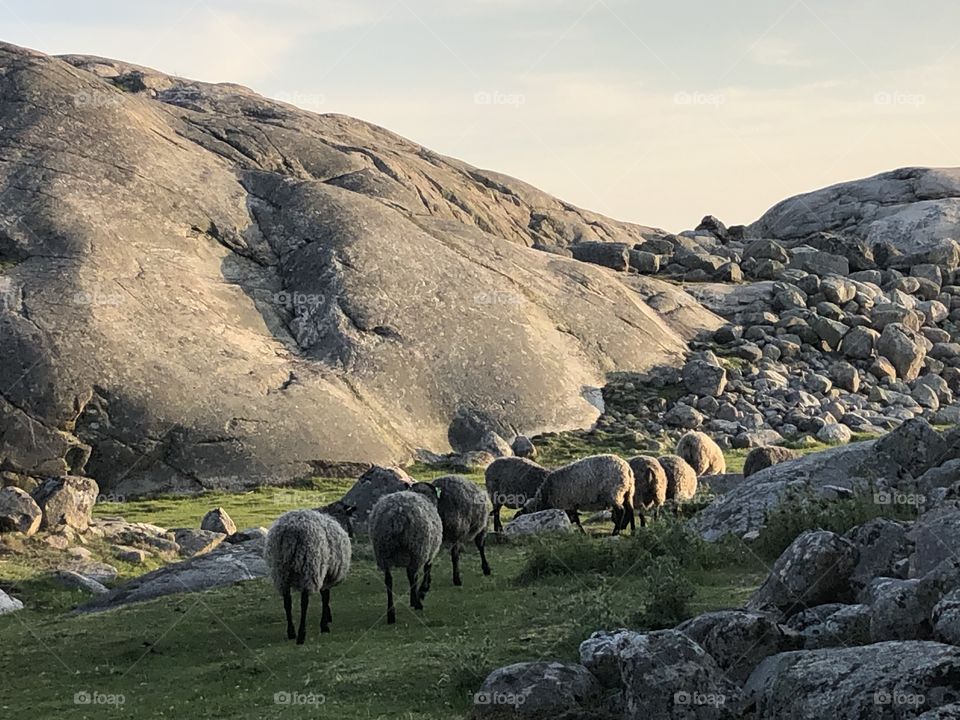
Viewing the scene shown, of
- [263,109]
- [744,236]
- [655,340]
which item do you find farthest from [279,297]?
[744,236]

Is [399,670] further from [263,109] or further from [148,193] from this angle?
[263,109]

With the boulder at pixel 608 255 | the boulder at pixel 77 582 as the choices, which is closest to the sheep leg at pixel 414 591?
the boulder at pixel 77 582

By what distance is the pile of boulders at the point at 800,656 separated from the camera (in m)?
9.65

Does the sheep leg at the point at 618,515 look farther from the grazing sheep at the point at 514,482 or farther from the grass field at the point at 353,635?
the grass field at the point at 353,635

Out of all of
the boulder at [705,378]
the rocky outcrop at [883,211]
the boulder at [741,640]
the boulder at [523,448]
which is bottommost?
the boulder at [741,640]

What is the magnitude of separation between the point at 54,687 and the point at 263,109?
204 feet

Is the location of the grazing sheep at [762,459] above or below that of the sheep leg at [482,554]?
above

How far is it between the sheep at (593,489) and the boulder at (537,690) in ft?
45.9

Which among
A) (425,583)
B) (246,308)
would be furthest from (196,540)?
(246,308)

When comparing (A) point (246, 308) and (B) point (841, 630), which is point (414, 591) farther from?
(A) point (246, 308)

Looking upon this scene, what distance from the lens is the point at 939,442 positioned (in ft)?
75.2

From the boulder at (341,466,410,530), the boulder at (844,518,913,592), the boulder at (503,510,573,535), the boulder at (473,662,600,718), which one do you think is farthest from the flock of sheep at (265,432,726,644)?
the boulder at (844,518,913,592)

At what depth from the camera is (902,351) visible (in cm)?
5909

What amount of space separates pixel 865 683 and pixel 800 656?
1.12 metres
